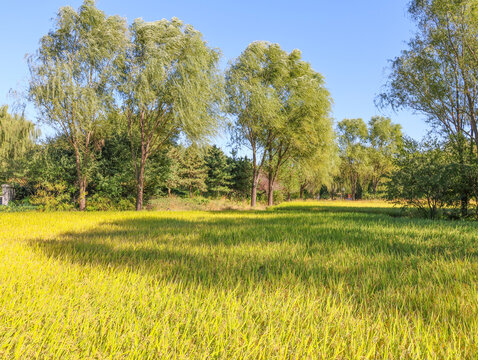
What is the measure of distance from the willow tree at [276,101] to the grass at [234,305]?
15.4m

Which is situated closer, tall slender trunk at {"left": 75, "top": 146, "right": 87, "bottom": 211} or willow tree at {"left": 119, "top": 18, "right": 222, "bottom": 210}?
willow tree at {"left": 119, "top": 18, "right": 222, "bottom": 210}

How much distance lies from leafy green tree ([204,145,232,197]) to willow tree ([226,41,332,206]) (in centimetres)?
1226

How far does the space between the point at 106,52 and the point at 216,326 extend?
14855mm

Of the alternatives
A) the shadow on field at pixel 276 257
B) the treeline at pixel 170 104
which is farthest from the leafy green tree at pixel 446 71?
the shadow on field at pixel 276 257

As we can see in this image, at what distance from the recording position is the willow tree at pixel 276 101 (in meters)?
18.5

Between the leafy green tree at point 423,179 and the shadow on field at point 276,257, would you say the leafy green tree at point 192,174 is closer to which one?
the leafy green tree at point 423,179

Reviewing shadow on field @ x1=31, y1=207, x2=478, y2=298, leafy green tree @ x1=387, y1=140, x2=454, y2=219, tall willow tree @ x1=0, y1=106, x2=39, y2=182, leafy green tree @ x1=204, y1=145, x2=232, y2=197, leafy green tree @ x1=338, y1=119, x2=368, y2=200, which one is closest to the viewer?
shadow on field @ x1=31, y1=207, x2=478, y2=298

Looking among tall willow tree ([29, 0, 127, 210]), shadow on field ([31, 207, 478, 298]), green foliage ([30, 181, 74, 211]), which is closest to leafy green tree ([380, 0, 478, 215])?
shadow on field ([31, 207, 478, 298])

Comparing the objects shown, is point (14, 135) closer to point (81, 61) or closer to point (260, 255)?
point (81, 61)

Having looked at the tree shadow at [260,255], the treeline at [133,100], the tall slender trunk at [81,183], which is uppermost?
the treeline at [133,100]

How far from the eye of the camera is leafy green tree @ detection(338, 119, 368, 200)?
44.2 metres

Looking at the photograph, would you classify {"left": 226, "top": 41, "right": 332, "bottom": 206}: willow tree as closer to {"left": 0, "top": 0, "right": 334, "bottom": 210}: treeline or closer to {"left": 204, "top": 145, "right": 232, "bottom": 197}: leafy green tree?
{"left": 0, "top": 0, "right": 334, "bottom": 210}: treeline

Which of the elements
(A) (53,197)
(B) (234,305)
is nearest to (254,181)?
(A) (53,197)

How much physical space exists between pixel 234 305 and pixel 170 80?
42.5ft
